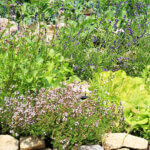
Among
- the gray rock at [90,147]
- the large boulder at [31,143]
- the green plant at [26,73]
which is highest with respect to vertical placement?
the green plant at [26,73]

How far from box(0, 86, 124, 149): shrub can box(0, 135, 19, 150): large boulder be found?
0.09 m

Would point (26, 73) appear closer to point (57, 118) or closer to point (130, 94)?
point (57, 118)

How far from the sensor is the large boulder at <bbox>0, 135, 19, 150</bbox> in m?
2.88

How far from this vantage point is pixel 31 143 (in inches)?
114

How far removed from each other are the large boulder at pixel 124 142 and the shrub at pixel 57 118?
0.10 m

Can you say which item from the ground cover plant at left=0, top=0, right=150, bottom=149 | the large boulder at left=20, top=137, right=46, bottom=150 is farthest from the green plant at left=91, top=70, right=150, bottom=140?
the large boulder at left=20, top=137, right=46, bottom=150

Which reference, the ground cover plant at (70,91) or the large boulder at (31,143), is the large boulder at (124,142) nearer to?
the ground cover plant at (70,91)

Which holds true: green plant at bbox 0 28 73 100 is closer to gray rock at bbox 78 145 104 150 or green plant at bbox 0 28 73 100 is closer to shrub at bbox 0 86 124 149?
shrub at bbox 0 86 124 149

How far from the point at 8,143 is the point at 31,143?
0.24 m

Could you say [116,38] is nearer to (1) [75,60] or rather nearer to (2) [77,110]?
(1) [75,60]

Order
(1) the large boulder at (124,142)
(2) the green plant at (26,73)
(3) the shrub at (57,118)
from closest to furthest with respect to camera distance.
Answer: (3) the shrub at (57,118), (1) the large boulder at (124,142), (2) the green plant at (26,73)

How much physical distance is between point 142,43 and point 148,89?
1.54 metres

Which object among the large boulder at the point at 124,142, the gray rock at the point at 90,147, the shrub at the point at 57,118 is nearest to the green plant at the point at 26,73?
the shrub at the point at 57,118

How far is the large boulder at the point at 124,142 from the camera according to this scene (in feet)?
10.2
